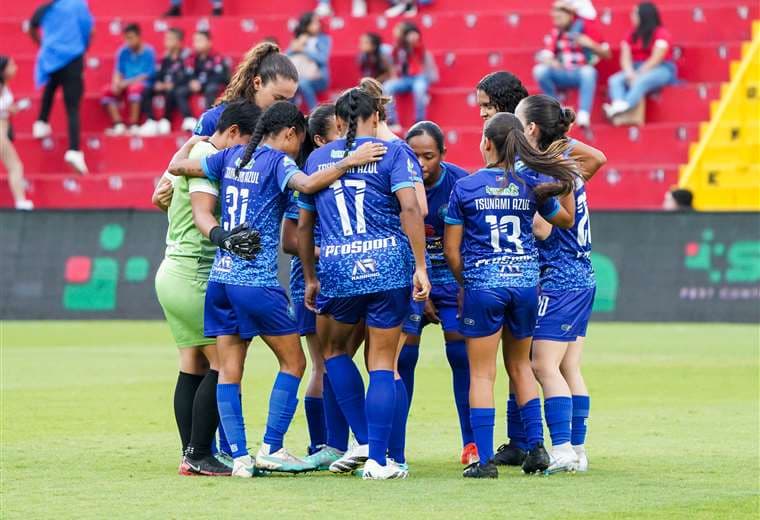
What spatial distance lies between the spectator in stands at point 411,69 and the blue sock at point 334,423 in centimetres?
1534

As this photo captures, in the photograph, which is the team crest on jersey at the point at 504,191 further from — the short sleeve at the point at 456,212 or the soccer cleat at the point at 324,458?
the soccer cleat at the point at 324,458

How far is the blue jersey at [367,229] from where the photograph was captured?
8.33 metres

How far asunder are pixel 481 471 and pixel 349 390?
889 millimetres

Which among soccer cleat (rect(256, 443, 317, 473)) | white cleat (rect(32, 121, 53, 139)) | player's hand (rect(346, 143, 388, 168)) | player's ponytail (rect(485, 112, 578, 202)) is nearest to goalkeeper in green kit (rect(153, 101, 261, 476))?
soccer cleat (rect(256, 443, 317, 473))

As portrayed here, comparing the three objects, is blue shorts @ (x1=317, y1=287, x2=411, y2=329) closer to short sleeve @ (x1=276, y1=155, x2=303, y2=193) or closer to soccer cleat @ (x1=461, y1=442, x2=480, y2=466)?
short sleeve @ (x1=276, y1=155, x2=303, y2=193)

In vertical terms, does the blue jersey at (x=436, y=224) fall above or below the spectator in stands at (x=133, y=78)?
below

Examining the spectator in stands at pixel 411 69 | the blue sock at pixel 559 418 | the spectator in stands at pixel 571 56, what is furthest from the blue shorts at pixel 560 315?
the spectator in stands at pixel 411 69

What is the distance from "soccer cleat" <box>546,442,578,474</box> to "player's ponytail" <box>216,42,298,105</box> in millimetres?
2695

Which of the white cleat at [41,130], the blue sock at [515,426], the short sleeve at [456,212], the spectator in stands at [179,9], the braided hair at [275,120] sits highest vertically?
the spectator in stands at [179,9]

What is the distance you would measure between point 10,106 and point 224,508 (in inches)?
734

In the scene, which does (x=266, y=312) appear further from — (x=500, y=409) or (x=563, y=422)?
(x=500, y=409)

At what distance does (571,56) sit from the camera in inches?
942

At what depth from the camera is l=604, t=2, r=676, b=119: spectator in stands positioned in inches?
936

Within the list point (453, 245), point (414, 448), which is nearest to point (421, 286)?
point (453, 245)
